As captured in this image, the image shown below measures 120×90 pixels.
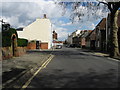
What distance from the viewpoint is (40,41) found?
65.5 m

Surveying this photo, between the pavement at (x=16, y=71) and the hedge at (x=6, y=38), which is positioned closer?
the pavement at (x=16, y=71)

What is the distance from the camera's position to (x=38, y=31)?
223 ft

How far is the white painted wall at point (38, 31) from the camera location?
67.4m

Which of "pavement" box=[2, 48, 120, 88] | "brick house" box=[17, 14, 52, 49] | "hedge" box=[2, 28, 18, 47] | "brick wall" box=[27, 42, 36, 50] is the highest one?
"brick house" box=[17, 14, 52, 49]

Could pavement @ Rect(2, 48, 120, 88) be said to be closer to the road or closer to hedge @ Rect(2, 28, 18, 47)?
the road

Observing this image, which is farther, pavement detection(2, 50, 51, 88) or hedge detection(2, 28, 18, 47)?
hedge detection(2, 28, 18, 47)

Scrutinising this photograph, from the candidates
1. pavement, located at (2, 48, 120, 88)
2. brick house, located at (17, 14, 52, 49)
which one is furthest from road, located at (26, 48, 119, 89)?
brick house, located at (17, 14, 52, 49)

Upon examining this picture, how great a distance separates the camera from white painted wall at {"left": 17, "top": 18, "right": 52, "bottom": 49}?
67.4 metres

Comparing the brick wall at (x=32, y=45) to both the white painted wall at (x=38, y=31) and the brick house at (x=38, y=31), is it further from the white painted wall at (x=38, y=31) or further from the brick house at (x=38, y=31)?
the white painted wall at (x=38, y=31)

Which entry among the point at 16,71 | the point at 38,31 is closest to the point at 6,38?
the point at 16,71

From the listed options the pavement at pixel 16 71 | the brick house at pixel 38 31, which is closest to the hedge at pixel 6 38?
the pavement at pixel 16 71

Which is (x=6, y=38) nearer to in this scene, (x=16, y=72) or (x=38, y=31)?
(x=16, y=72)

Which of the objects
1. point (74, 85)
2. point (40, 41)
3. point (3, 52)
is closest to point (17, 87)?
point (74, 85)

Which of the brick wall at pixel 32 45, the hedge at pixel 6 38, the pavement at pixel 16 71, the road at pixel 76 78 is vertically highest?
the hedge at pixel 6 38
